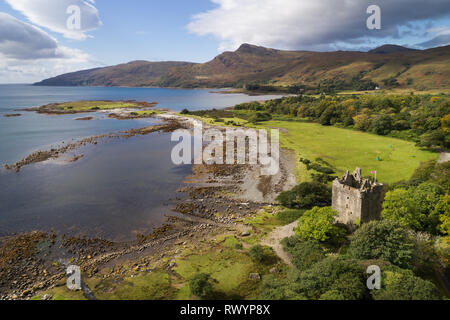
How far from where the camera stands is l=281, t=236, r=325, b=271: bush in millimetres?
22344

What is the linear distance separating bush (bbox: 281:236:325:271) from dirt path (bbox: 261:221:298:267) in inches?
→ 23.2

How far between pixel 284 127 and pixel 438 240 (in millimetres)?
78199

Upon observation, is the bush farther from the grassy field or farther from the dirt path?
the grassy field

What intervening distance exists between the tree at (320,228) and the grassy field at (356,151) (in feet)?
65.4

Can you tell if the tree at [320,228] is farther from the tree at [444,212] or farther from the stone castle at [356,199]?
the tree at [444,212]

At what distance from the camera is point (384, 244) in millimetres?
21719

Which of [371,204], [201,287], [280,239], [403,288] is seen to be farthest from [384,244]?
[201,287]

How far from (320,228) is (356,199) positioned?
4.57 m

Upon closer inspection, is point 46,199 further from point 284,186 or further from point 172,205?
point 284,186

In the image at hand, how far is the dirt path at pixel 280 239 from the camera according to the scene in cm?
2564

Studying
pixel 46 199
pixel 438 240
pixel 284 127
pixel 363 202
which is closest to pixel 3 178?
pixel 46 199
